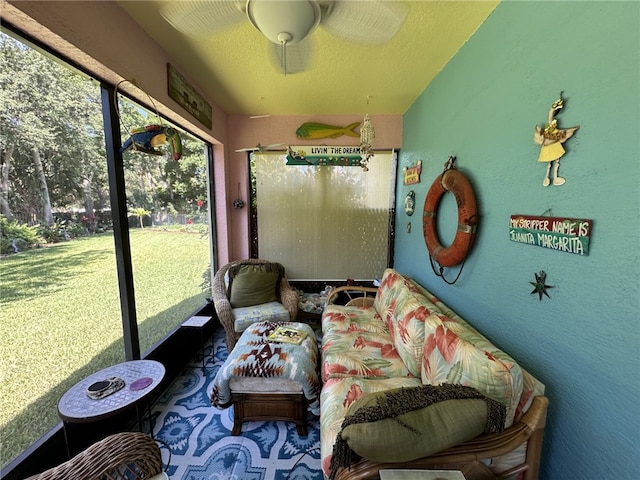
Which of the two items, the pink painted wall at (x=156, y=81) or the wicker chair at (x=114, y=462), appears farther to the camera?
the pink painted wall at (x=156, y=81)

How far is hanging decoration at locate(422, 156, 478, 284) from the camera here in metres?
1.46

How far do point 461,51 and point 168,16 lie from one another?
1.72 metres

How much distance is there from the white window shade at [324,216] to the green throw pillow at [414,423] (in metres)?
2.29

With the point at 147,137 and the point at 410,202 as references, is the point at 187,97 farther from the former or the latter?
the point at 410,202

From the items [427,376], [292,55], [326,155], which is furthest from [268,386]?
[326,155]

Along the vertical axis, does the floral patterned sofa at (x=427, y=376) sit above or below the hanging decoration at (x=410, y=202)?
below

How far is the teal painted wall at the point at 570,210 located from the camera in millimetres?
759

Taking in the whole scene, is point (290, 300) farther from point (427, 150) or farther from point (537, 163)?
point (537, 163)

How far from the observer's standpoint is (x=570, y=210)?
93cm

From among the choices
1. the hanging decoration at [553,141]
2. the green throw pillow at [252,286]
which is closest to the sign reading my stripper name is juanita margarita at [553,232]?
the hanging decoration at [553,141]

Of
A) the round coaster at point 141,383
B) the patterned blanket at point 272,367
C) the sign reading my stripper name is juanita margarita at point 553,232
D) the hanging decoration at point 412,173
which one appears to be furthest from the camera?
the hanging decoration at point 412,173

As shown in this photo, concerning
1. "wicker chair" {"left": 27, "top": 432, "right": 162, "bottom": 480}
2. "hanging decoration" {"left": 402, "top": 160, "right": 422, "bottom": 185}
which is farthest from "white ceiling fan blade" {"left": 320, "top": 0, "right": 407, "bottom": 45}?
"wicker chair" {"left": 27, "top": 432, "right": 162, "bottom": 480}

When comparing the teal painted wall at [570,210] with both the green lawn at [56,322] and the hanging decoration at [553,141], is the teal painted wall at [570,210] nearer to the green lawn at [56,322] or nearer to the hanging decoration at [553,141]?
the hanging decoration at [553,141]

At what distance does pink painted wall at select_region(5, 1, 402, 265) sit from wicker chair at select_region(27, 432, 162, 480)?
5.11ft
